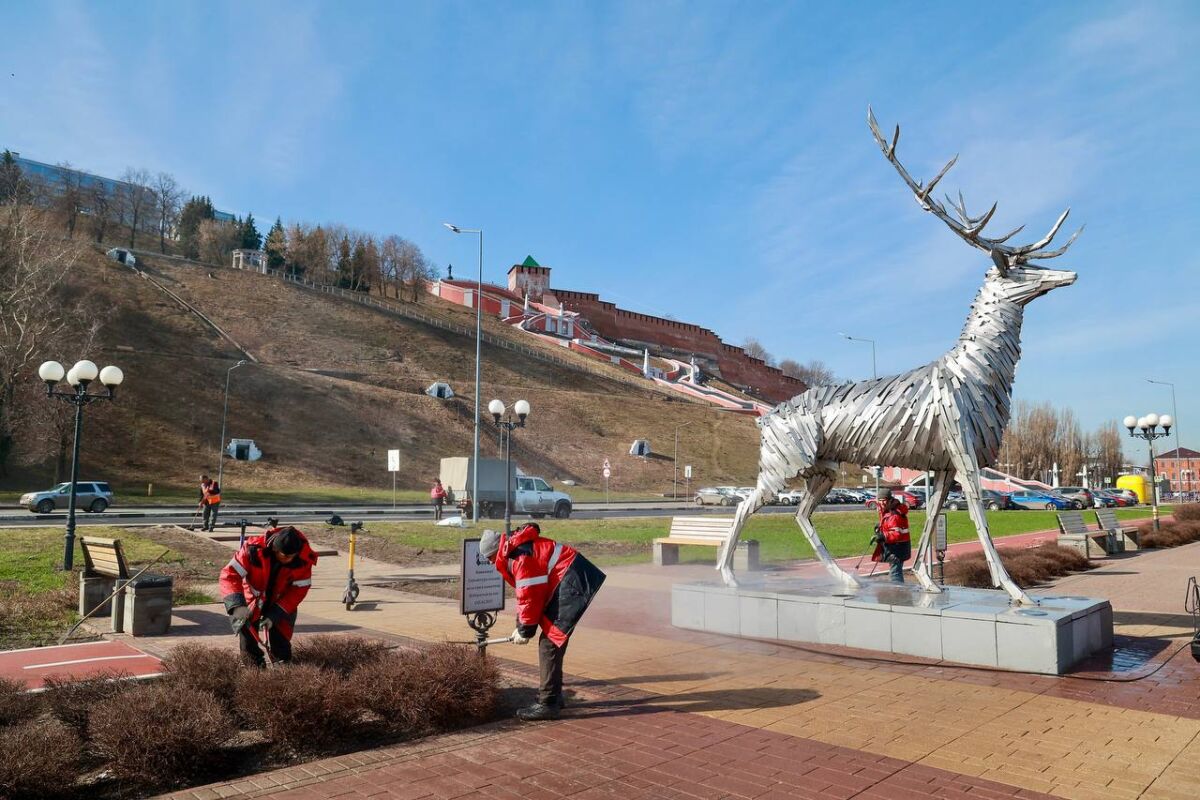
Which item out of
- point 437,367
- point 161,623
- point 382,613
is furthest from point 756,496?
point 437,367

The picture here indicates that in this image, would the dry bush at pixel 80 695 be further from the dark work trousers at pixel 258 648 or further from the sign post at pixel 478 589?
the sign post at pixel 478 589

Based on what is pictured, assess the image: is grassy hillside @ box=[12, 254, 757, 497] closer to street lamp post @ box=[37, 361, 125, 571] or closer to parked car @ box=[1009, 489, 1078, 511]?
parked car @ box=[1009, 489, 1078, 511]

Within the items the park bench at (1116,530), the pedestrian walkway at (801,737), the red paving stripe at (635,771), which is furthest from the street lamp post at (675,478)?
the red paving stripe at (635,771)

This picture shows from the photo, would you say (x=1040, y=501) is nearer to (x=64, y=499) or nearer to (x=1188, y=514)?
(x=1188, y=514)

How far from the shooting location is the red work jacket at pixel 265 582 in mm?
6773

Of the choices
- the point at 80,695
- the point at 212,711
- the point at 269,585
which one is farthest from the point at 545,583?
the point at 80,695

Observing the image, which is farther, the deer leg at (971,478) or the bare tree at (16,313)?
the bare tree at (16,313)

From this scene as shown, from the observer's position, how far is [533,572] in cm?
658

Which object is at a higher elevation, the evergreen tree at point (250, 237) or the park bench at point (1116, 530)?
the evergreen tree at point (250, 237)

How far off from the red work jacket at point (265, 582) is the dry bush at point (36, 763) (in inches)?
72.4

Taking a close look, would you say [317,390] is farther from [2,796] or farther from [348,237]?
[2,796]

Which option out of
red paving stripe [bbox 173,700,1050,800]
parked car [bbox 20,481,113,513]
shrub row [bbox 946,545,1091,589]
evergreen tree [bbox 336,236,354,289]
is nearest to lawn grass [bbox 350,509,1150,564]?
shrub row [bbox 946,545,1091,589]

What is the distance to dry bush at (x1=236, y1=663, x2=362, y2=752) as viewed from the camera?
18.4ft

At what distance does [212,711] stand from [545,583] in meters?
2.53
